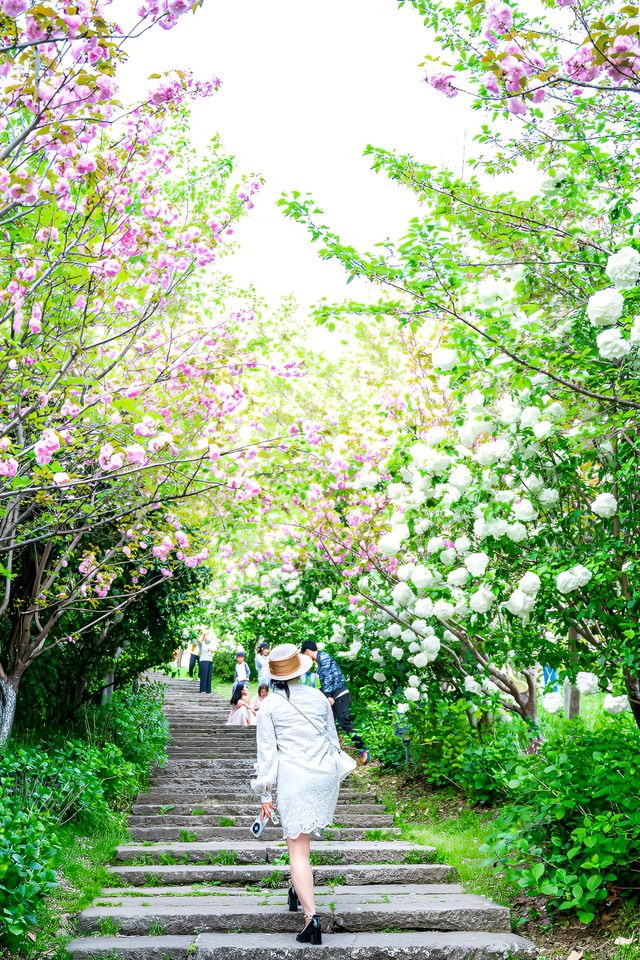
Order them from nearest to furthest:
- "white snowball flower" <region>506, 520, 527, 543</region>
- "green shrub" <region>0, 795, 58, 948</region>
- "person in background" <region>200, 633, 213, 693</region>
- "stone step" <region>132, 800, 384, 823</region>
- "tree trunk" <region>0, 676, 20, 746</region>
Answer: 1. "green shrub" <region>0, 795, 58, 948</region>
2. "white snowball flower" <region>506, 520, 527, 543</region>
3. "tree trunk" <region>0, 676, 20, 746</region>
4. "stone step" <region>132, 800, 384, 823</region>
5. "person in background" <region>200, 633, 213, 693</region>

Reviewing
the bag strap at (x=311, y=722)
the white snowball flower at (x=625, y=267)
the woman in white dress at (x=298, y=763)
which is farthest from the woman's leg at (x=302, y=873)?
the white snowball flower at (x=625, y=267)

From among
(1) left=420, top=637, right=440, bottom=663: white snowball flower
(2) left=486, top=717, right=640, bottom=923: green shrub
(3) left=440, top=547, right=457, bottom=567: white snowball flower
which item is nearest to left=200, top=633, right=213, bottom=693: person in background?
(1) left=420, top=637, right=440, bottom=663: white snowball flower

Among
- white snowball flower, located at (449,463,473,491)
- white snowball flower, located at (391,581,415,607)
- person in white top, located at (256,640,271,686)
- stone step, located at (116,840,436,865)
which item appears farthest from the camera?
person in white top, located at (256,640,271,686)

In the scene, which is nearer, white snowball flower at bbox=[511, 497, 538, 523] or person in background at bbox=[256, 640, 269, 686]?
white snowball flower at bbox=[511, 497, 538, 523]

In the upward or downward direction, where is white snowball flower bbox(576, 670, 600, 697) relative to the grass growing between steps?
upward

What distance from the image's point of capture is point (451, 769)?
8.72 meters

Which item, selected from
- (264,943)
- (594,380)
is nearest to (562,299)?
(594,380)

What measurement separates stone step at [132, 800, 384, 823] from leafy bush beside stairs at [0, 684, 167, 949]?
12.8 inches

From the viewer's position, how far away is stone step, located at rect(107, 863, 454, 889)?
19.8ft

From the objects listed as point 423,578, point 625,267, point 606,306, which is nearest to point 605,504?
point 606,306

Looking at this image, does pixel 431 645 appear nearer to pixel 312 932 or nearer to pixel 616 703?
pixel 616 703

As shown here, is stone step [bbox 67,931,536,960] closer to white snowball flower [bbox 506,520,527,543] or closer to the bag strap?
the bag strap

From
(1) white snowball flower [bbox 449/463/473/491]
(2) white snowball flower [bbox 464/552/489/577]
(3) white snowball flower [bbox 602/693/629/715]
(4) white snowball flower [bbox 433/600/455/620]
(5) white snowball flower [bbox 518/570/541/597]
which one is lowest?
(3) white snowball flower [bbox 602/693/629/715]

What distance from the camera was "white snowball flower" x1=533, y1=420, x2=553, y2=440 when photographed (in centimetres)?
489
